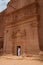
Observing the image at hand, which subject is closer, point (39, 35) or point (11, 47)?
point (39, 35)

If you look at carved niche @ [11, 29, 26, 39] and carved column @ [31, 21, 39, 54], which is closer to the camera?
carved column @ [31, 21, 39, 54]

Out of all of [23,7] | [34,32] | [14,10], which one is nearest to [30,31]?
[34,32]

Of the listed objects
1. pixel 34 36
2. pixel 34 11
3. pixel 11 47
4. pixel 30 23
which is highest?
pixel 34 11

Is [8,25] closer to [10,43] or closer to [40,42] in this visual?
[10,43]

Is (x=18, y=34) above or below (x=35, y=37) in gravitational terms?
above

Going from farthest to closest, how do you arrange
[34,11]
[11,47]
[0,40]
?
[0,40], [11,47], [34,11]

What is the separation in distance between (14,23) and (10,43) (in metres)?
3.00

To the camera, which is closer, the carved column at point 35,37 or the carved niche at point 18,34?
the carved column at point 35,37

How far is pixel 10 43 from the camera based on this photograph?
2030cm

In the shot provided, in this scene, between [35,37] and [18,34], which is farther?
[18,34]

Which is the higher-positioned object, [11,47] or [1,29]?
[1,29]

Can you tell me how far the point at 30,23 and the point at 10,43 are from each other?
4744 mm

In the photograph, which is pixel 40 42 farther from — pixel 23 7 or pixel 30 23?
pixel 23 7

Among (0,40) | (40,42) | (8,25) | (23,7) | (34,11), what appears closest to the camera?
(40,42)
